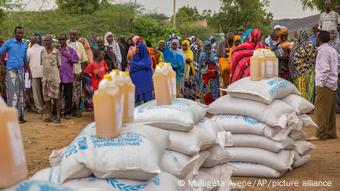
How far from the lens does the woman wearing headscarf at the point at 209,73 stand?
12148 millimetres

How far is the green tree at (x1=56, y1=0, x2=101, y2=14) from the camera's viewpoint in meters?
27.9

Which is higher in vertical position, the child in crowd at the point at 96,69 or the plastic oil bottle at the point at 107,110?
the plastic oil bottle at the point at 107,110

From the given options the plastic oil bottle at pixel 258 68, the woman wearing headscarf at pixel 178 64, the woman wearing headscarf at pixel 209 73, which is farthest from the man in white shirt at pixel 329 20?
the plastic oil bottle at pixel 258 68

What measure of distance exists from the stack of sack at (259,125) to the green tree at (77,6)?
22.4 metres

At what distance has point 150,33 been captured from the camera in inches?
876

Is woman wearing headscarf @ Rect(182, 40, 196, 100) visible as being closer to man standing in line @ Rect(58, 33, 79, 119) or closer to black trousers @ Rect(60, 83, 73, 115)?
black trousers @ Rect(60, 83, 73, 115)

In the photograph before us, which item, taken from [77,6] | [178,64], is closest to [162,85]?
[178,64]

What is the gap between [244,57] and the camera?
7.88 metres

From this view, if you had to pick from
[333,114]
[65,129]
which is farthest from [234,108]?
[65,129]

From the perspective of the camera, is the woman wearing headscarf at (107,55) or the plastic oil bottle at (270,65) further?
the woman wearing headscarf at (107,55)

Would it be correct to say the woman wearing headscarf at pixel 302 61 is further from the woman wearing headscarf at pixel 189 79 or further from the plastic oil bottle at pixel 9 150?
the plastic oil bottle at pixel 9 150

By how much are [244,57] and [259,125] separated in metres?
2.12

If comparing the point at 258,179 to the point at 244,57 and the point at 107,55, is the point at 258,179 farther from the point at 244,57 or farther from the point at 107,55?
the point at 107,55

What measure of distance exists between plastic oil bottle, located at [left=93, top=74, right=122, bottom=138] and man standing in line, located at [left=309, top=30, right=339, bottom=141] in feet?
15.6
